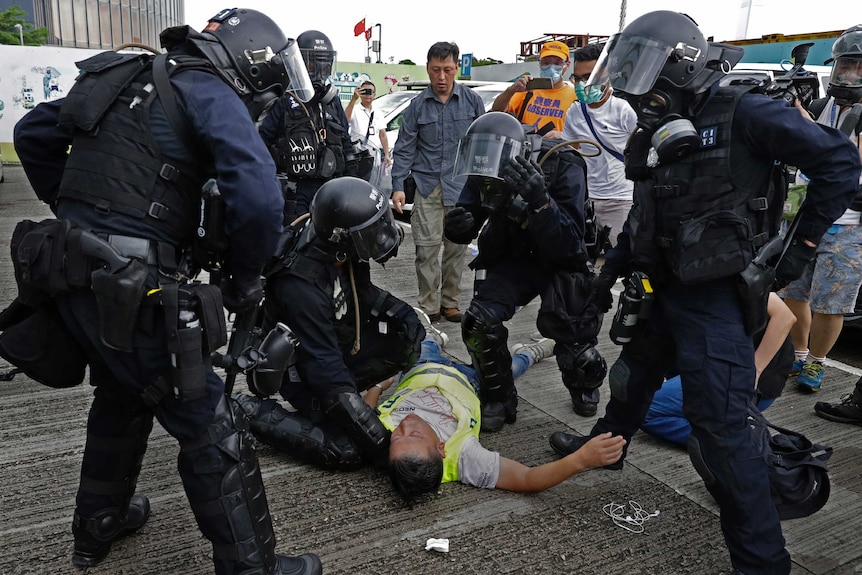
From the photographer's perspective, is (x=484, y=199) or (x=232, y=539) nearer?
(x=232, y=539)

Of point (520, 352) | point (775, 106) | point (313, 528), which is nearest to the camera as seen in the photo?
point (775, 106)

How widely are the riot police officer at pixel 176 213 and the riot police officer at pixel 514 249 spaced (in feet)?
4.34

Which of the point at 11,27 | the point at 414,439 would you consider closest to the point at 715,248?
the point at 414,439

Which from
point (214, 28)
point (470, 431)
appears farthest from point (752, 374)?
point (214, 28)

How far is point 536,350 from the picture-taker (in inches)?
168

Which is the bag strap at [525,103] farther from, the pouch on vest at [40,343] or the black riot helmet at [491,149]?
the pouch on vest at [40,343]

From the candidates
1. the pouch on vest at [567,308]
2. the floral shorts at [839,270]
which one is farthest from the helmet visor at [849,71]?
the pouch on vest at [567,308]

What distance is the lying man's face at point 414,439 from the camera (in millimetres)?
2699

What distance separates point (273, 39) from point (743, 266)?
1.75m

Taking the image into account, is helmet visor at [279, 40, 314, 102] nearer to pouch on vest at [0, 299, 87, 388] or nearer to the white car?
pouch on vest at [0, 299, 87, 388]

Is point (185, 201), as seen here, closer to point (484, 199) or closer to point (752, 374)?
point (484, 199)

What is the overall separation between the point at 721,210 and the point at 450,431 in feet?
4.85

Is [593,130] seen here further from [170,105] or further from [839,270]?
[170,105]

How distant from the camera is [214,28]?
214 cm
